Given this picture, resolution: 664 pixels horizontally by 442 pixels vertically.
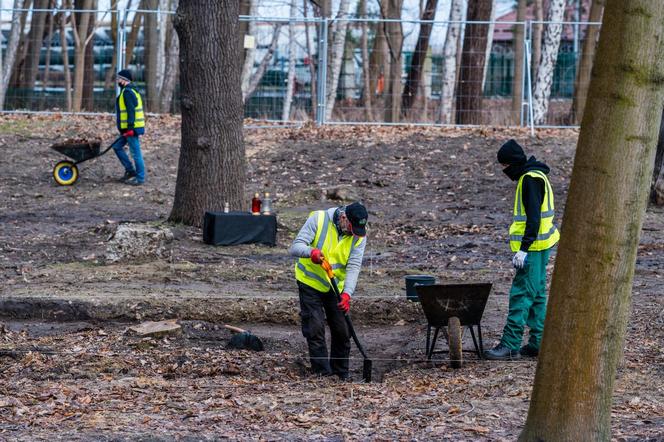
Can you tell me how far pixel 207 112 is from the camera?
42.9ft

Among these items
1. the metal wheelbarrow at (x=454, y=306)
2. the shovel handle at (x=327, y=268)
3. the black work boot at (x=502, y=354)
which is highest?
the shovel handle at (x=327, y=268)

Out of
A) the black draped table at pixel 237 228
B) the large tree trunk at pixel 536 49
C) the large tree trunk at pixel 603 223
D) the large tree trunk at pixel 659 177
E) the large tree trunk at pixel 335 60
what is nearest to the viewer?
the large tree trunk at pixel 603 223

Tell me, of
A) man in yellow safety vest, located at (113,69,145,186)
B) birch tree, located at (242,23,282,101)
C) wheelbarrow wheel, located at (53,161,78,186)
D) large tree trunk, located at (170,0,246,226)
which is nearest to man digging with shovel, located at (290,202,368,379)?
large tree trunk, located at (170,0,246,226)

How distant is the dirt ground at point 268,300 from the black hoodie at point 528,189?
1.10 metres

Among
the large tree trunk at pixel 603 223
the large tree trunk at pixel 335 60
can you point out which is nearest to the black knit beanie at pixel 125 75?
the large tree trunk at pixel 335 60

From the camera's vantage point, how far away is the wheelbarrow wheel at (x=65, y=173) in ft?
53.8

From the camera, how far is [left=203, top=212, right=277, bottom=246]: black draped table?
12.4 m

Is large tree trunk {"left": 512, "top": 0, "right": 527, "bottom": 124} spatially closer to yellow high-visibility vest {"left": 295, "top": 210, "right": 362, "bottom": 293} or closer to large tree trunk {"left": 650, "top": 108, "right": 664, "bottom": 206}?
large tree trunk {"left": 650, "top": 108, "right": 664, "bottom": 206}

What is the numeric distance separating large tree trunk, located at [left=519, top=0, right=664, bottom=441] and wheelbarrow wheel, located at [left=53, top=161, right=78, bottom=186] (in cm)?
1262

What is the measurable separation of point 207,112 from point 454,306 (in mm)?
6024

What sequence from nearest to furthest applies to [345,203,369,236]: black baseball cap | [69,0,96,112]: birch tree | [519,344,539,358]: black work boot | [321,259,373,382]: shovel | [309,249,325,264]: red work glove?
[345,203,369,236]: black baseball cap → [309,249,325,264]: red work glove → [321,259,373,382]: shovel → [519,344,539,358]: black work boot → [69,0,96,112]: birch tree

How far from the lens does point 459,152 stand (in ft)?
58.6

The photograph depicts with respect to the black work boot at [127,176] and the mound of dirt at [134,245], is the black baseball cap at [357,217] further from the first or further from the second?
the black work boot at [127,176]

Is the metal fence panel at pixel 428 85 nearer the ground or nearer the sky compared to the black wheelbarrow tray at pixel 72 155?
nearer the sky
